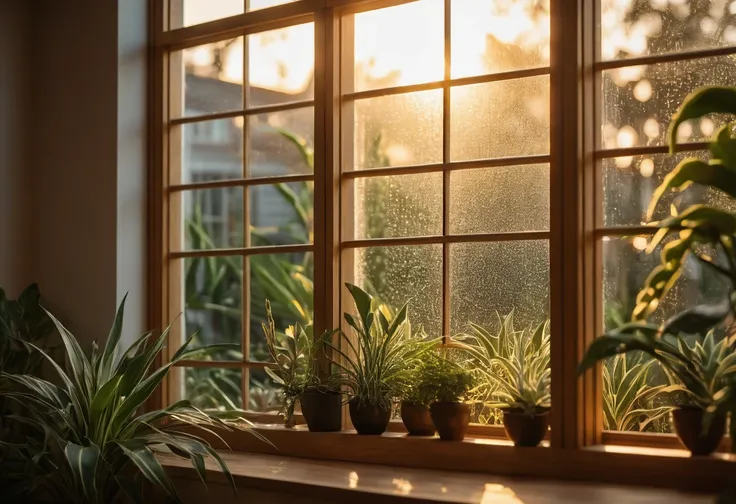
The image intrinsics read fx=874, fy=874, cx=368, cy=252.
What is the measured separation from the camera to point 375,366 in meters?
3.30

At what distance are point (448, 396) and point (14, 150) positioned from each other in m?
2.36

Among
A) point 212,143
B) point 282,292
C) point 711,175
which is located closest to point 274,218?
point 282,292

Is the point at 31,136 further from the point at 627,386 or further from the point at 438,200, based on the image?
the point at 627,386

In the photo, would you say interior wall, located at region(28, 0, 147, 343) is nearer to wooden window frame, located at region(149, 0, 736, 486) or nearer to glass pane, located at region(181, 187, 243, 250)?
wooden window frame, located at region(149, 0, 736, 486)

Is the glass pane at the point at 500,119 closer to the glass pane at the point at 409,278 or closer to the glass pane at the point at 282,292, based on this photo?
the glass pane at the point at 409,278

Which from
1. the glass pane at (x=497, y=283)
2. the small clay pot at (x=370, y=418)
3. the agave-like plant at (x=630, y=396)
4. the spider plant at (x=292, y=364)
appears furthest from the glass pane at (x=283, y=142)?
the agave-like plant at (x=630, y=396)

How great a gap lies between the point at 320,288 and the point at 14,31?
197cm

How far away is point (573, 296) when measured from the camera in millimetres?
2939

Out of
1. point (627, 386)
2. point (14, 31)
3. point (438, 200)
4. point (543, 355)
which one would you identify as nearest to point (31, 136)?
point (14, 31)

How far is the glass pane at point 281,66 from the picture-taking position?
3.78m

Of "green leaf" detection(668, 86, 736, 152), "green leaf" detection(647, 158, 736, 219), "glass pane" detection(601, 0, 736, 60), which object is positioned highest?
"glass pane" detection(601, 0, 736, 60)

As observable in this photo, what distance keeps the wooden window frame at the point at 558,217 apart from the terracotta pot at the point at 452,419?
5 cm

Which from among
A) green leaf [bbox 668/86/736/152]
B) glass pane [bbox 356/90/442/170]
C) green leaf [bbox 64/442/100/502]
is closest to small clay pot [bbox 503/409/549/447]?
glass pane [bbox 356/90/442/170]

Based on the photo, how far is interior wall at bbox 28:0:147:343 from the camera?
3846mm
